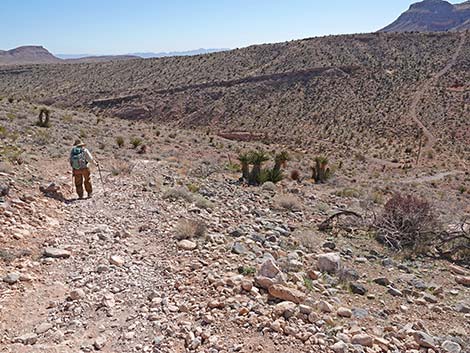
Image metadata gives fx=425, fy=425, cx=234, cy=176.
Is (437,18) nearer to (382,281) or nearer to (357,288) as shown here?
(382,281)

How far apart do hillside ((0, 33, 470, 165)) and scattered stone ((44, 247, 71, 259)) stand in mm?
31210

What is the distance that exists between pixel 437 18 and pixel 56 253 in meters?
208

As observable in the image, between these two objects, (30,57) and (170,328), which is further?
(30,57)

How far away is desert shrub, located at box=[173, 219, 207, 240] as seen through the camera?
739cm

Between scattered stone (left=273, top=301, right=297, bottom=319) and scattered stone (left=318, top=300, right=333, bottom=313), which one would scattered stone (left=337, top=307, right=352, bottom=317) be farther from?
scattered stone (left=273, top=301, right=297, bottom=319)

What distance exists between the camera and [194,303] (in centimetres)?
528

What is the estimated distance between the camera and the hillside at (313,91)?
41.7 metres

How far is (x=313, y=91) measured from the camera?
5188 cm

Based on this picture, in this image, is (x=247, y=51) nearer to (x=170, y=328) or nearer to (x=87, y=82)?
(x=87, y=82)

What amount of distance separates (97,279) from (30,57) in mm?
216959

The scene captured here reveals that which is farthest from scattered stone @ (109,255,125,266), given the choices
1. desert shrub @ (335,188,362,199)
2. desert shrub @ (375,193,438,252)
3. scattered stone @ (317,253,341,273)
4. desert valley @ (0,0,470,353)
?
desert shrub @ (335,188,362,199)

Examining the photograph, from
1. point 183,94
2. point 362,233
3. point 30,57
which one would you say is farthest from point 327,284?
point 30,57

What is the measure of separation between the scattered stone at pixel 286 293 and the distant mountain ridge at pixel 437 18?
18342 centimetres

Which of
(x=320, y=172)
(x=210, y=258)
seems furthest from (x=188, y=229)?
(x=320, y=172)
